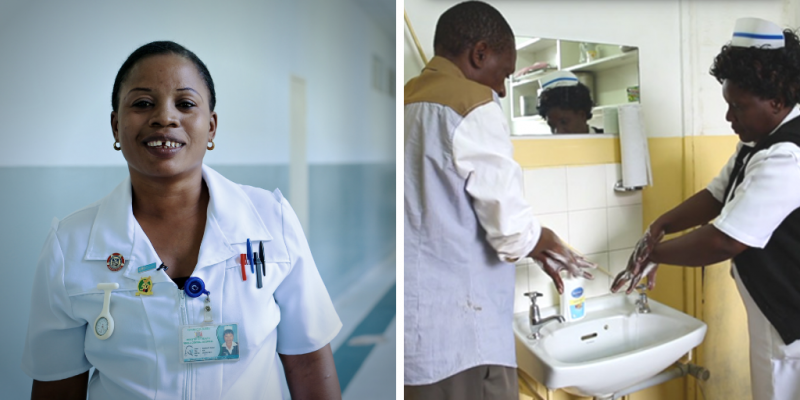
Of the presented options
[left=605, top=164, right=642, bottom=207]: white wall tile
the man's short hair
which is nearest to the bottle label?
[left=605, top=164, right=642, bottom=207]: white wall tile

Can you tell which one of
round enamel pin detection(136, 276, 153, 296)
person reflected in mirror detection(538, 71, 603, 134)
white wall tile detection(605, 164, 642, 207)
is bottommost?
round enamel pin detection(136, 276, 153, 296)

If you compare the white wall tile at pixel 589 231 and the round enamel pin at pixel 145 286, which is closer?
the round enamel pin at pixel 145 286

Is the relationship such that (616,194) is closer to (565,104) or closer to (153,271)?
(565,104)

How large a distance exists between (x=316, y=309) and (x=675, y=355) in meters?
0.84

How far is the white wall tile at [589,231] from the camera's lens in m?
1.16

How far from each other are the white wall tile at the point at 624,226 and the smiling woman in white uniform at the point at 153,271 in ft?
2.48

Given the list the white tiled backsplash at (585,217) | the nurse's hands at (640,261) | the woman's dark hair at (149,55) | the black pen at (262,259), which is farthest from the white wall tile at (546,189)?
the woman's dark hair at (149,55)

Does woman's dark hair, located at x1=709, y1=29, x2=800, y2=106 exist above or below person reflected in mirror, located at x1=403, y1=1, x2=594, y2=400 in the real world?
above

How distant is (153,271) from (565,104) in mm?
890

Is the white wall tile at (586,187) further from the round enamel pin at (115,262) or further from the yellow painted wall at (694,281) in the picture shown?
the round enamel pin at (115,262)

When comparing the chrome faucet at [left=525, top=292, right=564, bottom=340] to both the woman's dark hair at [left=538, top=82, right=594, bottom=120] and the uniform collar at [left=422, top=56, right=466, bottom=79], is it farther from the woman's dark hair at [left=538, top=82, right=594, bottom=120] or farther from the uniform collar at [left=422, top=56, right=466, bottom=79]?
the uniform collar at [left=422, top=56, right=466, bottom=79]

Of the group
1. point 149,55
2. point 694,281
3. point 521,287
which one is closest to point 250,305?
point 149,55

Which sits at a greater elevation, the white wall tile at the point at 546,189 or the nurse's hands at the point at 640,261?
the white wall tile at the point at 546,189

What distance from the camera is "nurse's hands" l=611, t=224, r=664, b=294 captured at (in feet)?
3.90
